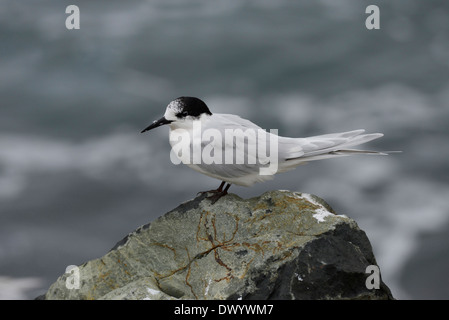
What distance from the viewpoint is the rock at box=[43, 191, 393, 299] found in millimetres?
6965

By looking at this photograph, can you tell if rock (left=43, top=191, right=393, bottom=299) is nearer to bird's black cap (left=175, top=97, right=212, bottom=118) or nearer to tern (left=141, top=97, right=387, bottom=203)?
tern (left=141, top=97, right=387, bottom=203)

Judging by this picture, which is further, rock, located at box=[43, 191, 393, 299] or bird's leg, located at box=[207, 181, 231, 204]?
bird's leg, located at box=[207, 181, 231, 204]

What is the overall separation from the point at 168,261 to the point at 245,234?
935 mm

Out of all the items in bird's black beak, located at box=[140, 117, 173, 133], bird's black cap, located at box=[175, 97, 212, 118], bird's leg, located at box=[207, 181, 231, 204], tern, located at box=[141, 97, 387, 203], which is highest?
bird's black cap, located at box=[175, 97, 212, 118]

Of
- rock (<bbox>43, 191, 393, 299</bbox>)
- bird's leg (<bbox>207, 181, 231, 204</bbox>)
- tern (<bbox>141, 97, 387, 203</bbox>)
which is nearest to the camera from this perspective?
rock (<bbox>43, 191, 393, 299</bbox>)

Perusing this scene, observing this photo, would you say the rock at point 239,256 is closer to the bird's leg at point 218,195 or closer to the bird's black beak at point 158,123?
the bird's leg at point 218,195

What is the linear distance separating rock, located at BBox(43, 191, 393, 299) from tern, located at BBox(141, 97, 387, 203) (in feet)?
1.34

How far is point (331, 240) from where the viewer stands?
286 inches

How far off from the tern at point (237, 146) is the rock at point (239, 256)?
0.41 m

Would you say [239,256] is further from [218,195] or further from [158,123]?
[158,123]

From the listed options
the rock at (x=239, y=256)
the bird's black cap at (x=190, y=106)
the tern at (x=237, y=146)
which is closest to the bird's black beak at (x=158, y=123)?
the tern at (x=237, y=146)

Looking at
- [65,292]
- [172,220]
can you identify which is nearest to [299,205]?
[172,220]

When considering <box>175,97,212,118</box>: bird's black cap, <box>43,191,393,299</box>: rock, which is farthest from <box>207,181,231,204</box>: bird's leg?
<box>175,97,212,118</box>: bird's black cap

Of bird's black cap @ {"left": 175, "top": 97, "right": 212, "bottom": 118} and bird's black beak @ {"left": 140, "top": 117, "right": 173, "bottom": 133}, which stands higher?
bird's black cap @ {"left": 175, "top": 97, "right": 212, "bottom": 118}
